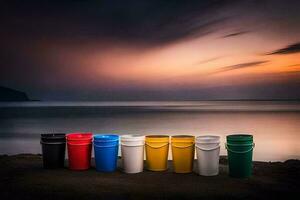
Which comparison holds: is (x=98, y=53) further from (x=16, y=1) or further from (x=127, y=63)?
(x=16, y=1)

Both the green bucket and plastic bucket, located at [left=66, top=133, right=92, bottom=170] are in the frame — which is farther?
plastic bucket, located at [left=66, top=133, right=92, bottom=170]

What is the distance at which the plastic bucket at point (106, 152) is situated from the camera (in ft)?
15.6

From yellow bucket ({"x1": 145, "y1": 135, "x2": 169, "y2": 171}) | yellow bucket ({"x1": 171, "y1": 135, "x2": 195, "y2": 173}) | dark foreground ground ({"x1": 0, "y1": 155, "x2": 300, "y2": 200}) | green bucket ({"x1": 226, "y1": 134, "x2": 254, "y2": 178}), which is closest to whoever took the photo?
dark foreground ground ({"x1": 0, "y1": 155, "x2": 300, "y2": 200})

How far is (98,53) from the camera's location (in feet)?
26.7

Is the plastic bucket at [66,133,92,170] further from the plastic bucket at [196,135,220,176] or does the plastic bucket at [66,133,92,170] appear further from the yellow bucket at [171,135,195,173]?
the plastic bucket at [196,135,220,176]

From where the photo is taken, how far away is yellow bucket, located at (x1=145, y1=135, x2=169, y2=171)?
4.73 metres

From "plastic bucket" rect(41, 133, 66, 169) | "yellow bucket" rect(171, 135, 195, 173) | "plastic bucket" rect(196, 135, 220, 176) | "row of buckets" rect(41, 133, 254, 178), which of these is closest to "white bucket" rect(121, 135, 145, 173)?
"row of buckets" rect(41, 133, 254, 178)

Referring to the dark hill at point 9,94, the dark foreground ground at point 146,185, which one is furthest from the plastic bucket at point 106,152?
the dark hill at point 9,94

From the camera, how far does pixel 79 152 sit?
16.2 ft

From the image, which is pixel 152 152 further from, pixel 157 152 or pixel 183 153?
pixel 183 153

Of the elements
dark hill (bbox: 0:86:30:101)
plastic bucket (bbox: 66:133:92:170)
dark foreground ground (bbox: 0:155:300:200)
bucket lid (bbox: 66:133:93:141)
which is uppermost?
dark hill (bbox: 0:86:30:101)

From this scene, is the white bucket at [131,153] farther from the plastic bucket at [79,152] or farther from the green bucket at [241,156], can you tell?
the green bucket at [241,156]

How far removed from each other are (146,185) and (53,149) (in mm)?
1668

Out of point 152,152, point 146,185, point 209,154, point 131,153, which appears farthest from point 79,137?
point 209,154
